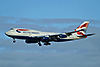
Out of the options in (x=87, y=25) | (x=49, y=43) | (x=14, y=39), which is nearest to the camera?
(x=14, y=39)

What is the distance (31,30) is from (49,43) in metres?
10.9

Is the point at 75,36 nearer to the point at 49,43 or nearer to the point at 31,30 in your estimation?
the point at 49,43

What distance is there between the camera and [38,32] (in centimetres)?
12900

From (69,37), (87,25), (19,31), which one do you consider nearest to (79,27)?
(87,25)

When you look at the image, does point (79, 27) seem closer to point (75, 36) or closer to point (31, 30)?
point (75, 36)

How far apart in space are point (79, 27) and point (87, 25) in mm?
4263

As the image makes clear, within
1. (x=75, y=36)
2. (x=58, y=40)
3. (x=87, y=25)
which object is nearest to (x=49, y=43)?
(x=58, y=40)

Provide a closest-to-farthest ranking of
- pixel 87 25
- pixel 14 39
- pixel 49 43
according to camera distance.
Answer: pixel 14 39 < pixel 49 43 < pixel 87 25

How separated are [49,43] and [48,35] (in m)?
5.86

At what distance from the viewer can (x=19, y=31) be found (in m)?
124

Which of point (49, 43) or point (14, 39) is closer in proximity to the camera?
point (14, 39)

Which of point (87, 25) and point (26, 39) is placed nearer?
point (26, 39)

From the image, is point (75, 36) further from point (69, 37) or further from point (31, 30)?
point (31, 30)

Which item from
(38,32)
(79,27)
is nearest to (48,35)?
(38,32)
